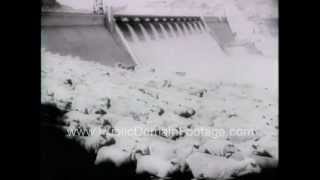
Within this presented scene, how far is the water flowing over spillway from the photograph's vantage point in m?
1.65

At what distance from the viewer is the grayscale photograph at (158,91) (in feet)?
5.18

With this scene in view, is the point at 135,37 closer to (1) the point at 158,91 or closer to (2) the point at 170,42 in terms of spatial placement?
(2) the point at 170,42

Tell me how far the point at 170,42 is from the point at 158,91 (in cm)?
21

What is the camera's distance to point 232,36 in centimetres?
172

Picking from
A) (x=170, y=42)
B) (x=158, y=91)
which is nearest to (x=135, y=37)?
(x=170, y=42)

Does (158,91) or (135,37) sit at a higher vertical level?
(135,37)

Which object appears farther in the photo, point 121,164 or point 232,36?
point 232,36

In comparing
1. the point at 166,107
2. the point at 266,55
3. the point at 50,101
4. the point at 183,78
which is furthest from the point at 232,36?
the point at 50,101

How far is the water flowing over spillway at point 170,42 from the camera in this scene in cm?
165

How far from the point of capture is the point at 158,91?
164 centimetres

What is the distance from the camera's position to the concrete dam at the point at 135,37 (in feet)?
5.37
